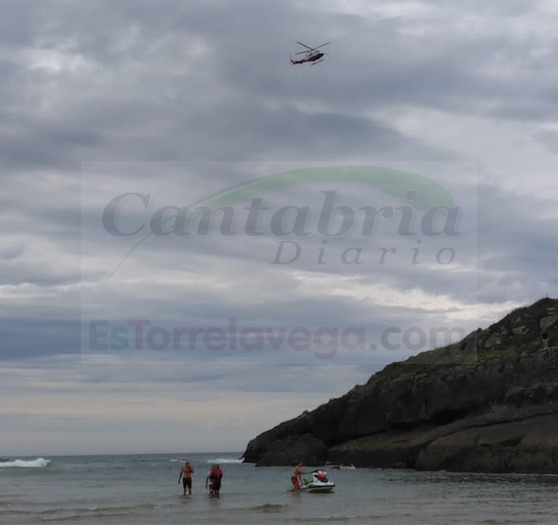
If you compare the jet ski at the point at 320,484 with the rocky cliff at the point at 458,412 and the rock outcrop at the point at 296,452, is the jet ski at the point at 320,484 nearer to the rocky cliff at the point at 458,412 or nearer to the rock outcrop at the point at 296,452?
the rocky cliff at the point at 458,412

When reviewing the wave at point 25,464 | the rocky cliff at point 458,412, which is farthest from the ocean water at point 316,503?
the wave at point 25,464

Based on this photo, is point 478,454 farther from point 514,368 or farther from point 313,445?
point 313,445

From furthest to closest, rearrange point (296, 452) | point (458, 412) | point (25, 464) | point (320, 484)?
point (25, 464) < point (296, 452) < point (458, 412) < point (320, 484)

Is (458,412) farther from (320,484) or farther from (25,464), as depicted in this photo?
(25,464)

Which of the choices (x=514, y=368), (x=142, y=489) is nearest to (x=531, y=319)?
(x=514, y=368)

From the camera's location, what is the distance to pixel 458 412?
7238cm

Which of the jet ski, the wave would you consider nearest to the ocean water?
the jet ski

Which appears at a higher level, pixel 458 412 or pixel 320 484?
pixel 458 412

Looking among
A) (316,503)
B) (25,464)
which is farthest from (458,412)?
(25,464)

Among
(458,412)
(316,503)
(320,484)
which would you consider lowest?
(316,503)

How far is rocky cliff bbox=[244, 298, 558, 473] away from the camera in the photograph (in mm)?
62500

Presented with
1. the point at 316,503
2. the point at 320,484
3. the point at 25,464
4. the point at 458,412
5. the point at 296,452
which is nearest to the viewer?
the point at 316,503

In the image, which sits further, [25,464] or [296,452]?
[25,464]

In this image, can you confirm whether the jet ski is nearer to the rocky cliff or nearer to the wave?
the rocky cliff
